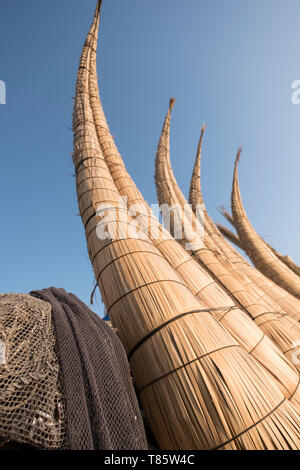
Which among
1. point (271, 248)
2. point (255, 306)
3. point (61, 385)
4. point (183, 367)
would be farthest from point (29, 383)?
point (271, 248)

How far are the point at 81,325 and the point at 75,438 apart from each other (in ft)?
A: 1.25

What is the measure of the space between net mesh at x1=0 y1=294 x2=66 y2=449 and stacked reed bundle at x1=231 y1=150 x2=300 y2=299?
4962 millimetres

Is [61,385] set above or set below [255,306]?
above

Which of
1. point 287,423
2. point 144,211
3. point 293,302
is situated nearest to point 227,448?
point 287,423

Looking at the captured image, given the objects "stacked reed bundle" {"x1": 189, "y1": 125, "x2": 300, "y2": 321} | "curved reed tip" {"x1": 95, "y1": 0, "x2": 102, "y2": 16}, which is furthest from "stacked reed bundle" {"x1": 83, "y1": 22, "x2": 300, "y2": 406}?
"curved reed tip" {"x1": 95, "y1": 0, "x2": 102, "y2": 16}

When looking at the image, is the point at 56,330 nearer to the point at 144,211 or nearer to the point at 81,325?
the point at 81,325

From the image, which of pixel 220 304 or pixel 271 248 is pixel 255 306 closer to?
pixel 220 304

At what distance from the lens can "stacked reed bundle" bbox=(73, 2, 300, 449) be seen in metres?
0.88

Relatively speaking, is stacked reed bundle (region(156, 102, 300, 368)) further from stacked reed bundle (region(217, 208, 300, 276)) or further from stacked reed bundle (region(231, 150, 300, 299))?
stacked reed bundle (region(217, 208, 300, 276))

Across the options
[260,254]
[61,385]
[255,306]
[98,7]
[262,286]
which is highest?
[98,7]

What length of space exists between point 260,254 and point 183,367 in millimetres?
5158

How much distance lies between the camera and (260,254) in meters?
5.50

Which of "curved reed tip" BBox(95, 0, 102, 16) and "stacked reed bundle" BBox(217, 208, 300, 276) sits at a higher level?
"curved reed tip" BBox(95, 0, 102, 16)

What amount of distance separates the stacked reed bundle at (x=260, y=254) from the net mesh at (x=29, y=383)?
4962 mm
